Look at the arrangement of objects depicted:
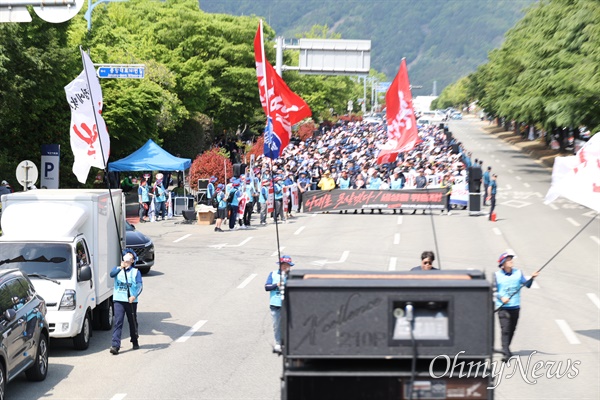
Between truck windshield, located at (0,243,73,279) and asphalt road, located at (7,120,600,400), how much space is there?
4.58 feet

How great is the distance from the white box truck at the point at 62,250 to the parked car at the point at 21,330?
0.94 meters

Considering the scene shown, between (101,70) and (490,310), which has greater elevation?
(101,70)

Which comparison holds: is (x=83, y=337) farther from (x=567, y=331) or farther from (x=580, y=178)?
(x=567, y=331)

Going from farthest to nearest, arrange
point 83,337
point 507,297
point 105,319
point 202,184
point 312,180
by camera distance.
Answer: point 312,180
point 202,184
point 105,319
point 83,337
point 507,297

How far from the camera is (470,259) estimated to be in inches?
1056

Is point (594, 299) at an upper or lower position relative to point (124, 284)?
lower

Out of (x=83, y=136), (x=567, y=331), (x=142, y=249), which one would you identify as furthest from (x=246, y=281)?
(x=567, y=331)

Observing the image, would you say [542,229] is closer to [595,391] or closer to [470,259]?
[470,259]

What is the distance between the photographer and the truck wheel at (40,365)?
13938mm

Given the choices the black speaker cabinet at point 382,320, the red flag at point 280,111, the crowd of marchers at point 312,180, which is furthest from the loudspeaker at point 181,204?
the black speaker cabinet at point 382,320

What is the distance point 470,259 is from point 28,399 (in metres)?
16.1

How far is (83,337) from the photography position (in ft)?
53.0

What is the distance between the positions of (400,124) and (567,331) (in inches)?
314

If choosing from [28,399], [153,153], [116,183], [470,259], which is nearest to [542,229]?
[470,259]
